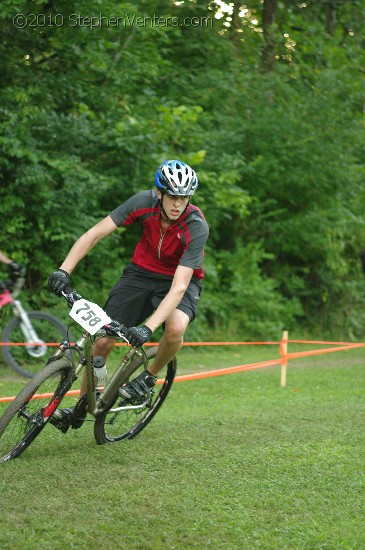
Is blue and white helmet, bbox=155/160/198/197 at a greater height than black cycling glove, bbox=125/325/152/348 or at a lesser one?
greater

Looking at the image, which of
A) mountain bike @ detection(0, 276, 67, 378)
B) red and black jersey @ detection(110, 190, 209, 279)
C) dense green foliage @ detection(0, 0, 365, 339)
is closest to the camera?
red and black jersey @ detection(110, 190, 209, 279)

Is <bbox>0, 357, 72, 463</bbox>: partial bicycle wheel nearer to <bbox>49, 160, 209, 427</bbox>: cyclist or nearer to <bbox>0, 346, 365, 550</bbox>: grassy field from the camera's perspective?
<bbox>0, 346, 365, 550</bbox>: grassy field

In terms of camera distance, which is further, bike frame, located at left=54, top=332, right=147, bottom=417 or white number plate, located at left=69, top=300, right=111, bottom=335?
bike frame, located at left=54, top=332, right=147, bottom=417

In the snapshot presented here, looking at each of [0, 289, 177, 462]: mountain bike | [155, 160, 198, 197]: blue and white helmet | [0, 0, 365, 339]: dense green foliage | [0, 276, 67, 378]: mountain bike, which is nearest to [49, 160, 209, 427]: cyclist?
[155, 160, 198, 197]: blue and white helmet

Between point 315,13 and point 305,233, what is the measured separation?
7.42m

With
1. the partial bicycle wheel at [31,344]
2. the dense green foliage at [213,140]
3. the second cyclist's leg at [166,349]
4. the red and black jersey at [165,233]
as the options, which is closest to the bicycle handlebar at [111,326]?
the second cyclist's leg at [166,349]

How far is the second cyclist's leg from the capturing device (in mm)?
6262

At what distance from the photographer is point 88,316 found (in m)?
5.75

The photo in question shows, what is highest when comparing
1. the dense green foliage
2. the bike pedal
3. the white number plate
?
the dense green foliage

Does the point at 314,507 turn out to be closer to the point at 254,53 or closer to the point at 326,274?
the point at 326,274

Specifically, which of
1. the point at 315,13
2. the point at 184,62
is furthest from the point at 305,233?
the point at 315,13

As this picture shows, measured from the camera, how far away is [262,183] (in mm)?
17781

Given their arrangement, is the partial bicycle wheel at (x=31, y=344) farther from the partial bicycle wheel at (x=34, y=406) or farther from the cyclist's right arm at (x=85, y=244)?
the partial bicycle wheel at (x=34, y=406)

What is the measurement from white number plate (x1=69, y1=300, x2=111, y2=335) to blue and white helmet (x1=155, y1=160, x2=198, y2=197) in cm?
98
